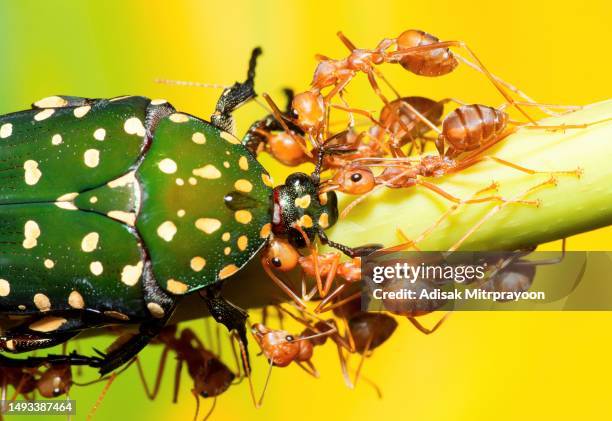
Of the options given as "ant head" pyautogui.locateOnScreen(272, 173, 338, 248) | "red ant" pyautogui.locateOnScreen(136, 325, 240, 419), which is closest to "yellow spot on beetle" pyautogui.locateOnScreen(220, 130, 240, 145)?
"ant head" pyautogui.locateOnScreen(272, 173, 338, 248)

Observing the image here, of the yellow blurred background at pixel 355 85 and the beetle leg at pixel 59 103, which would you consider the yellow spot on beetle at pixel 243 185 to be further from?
the yellow blurred background at pixel 355 85

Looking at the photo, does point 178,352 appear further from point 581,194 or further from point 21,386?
point 581,194

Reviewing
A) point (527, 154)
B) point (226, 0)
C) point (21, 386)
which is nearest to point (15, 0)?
point (226, 0)

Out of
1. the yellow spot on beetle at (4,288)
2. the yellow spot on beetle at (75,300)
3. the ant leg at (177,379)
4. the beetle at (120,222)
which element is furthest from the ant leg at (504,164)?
the ant leg at (177,379)

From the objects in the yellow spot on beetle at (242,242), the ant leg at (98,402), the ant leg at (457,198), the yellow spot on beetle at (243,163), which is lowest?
the ant leg at (98,402)

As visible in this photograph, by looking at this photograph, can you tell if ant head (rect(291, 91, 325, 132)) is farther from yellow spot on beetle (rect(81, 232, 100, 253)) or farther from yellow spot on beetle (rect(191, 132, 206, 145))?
yellow spot on beetle (rect(81, 232, 100, 253))

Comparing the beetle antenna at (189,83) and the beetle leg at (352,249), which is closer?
the beetle leg at (352,249)

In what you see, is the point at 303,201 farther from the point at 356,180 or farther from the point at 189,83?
the point at 189,83

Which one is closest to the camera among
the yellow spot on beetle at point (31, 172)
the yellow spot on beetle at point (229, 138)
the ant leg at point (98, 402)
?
the yellow spot on beetle at point (31, 172)
